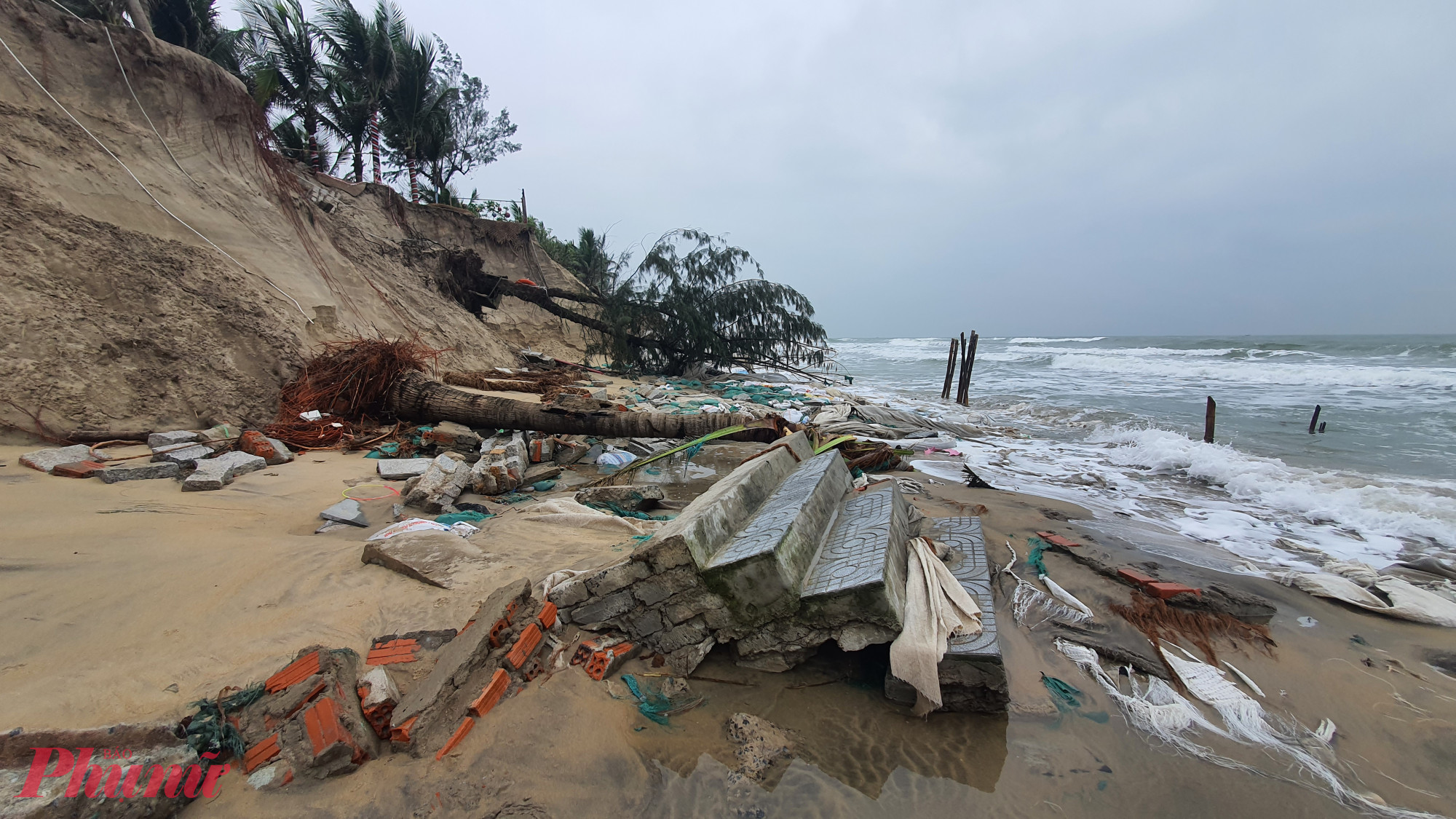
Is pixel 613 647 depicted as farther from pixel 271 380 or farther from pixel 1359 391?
pixel 1359 391

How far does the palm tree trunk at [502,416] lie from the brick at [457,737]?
453 cm

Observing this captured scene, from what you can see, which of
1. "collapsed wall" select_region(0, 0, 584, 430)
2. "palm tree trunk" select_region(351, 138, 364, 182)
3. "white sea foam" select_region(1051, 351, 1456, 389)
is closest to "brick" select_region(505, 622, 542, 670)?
"collapsed wall" select_region(0, 0, 584, 430)

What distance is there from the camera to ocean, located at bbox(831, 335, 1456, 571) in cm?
436

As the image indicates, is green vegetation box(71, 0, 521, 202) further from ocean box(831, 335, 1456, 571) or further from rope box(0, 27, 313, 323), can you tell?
ocean box(831, 335, 1456, 571)

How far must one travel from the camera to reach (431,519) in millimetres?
3480

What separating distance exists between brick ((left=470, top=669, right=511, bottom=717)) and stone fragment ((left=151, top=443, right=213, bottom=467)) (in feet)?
11.5

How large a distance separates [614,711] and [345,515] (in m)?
2.45

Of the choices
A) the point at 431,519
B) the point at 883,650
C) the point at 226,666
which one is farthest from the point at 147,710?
the point at 883,650

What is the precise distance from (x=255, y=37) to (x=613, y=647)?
73.2 ft

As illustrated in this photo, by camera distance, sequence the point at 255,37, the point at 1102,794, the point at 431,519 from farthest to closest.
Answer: the point at 255,37
the point at 431,519
the point at 1102,794

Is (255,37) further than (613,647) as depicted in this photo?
Yes

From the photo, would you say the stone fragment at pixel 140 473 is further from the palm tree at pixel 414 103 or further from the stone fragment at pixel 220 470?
the palm tree at pixel 414 103

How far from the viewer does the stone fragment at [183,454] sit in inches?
153

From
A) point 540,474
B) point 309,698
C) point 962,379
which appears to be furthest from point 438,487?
point 962,379
